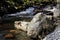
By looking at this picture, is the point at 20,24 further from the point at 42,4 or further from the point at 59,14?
the point at 42,4

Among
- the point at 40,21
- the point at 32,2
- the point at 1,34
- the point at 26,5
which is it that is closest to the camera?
the point at 40,21

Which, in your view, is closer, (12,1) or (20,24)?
(20,24)

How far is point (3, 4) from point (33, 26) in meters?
8.18

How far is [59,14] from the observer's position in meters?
9.98

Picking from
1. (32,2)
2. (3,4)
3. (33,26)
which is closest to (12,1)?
(3,4)

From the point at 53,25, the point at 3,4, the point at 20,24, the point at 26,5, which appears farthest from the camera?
the point at 26,5

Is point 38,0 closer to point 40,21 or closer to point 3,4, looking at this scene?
point 3,4

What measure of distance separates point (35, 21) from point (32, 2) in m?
10.3

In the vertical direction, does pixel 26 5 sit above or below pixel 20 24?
below

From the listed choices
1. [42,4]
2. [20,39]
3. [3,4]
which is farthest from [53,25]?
[42,4]

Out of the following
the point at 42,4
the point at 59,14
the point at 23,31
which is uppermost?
the point at 59,14

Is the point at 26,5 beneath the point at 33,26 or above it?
beneath

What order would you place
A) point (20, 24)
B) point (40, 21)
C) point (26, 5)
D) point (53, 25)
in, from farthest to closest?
point (26, 5) → point (20, 24) → point (40, 21) → point (53, 25)

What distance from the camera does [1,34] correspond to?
9094mm
